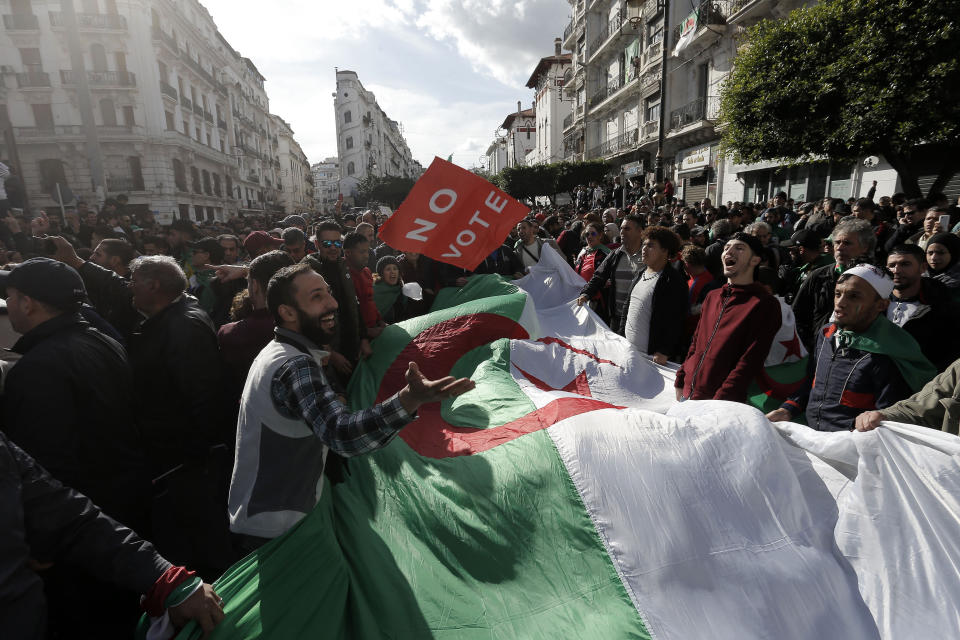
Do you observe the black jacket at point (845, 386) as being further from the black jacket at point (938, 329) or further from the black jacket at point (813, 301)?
the black jacket at point (813, 301)

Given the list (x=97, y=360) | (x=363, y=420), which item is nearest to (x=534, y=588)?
(x=363, y=420)

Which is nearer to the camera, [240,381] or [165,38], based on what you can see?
[240,381]

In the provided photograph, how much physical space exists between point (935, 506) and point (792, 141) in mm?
12103

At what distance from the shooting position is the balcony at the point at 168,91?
106ft

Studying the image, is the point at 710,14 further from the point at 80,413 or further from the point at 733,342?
the point at 80,413

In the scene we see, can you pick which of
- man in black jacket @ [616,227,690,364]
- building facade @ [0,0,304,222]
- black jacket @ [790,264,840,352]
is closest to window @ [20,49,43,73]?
building facade @ [0,0,304,222]

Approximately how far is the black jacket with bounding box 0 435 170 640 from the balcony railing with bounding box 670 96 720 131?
23.6m

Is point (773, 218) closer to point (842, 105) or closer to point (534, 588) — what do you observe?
point (842, 105)

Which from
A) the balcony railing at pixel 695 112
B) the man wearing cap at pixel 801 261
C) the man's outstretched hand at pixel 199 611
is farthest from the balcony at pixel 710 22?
the man's outstretched hand at pixel 199 611

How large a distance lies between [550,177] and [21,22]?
112 feet

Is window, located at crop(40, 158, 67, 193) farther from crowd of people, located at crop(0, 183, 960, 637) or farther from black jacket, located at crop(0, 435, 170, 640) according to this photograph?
black jacket, located at crop(0, 435, 170, 640)

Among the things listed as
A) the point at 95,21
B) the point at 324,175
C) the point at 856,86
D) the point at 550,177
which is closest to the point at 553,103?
the point at 550,177

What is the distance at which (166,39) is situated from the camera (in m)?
32.8

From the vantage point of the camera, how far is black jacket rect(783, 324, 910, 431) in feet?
8.09
